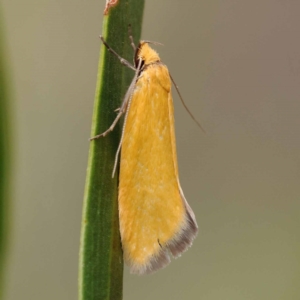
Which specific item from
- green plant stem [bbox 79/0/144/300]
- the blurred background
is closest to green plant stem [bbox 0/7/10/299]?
green plant stem [bbox 79/0/144/300]

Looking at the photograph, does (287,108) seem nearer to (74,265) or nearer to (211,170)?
(211,170)

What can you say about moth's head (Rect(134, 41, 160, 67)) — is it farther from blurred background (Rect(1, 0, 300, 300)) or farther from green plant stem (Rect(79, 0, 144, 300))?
blurred background (Rect(1, 0, 300, 300))

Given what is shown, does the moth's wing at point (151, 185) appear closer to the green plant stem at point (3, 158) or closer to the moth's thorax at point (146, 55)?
the moth's thorax at point (146, 55)

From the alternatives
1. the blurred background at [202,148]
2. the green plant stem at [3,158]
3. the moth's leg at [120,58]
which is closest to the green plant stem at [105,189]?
the moth's leg at [120,58]

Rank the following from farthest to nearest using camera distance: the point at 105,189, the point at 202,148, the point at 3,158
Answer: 1. the point at 202,148
2. the point at 3,158
3. the point at 105,189

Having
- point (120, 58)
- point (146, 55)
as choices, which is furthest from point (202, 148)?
point (120, 58)

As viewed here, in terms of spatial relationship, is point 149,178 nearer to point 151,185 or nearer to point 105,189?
point 151,185

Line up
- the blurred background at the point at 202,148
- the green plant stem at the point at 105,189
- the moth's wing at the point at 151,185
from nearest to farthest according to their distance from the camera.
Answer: the green plant stem at the point at 105,189, the moth's wing at the point at 151,185, the blurred background at the point at 202,148

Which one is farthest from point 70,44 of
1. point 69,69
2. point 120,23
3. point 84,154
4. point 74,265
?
point 74,265
